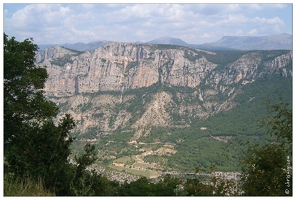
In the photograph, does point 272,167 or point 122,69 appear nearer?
point 272,167

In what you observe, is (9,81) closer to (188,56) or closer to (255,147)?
(255,147)

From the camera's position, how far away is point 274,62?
8138 centimetres

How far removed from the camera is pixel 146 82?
95.9 metres

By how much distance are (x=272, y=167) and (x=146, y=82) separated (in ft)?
294

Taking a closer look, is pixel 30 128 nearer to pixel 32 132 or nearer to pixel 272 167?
pixel 32 132

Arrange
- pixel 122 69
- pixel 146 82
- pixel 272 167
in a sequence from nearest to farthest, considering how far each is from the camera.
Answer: pixel 272 167 < pixel 146 82 < pixel 122 69

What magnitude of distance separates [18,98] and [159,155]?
49643mm

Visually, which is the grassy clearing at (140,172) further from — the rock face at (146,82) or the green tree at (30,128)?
the green tree at (30,128)

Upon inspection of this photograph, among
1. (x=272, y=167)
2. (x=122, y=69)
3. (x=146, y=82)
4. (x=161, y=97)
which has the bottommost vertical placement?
(x=161, y=97)

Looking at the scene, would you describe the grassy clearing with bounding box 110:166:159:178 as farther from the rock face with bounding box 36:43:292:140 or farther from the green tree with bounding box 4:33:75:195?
the green tree with bounding box 4:33:75:195

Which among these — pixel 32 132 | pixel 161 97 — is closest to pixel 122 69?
pixel 161 97

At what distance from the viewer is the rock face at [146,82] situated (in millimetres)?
80062

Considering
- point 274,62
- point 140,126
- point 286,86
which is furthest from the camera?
point 274,62

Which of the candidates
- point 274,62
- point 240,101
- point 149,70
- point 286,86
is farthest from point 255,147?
point 149,70
